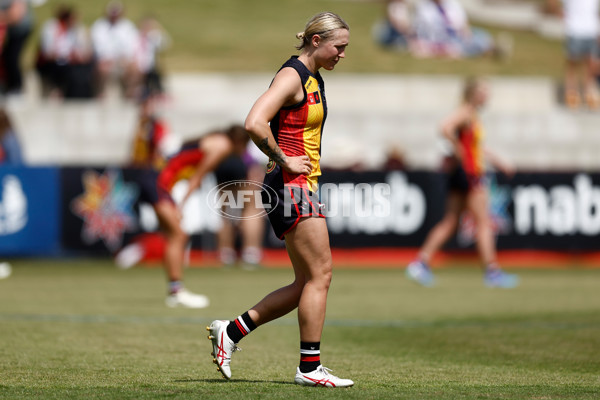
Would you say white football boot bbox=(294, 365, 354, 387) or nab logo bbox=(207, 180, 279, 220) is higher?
nab logo bbox=(207, 180, 279, 220)

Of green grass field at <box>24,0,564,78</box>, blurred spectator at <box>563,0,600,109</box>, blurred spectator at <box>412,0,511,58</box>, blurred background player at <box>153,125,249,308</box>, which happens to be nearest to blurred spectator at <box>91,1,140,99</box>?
green grass field at <box>24,0,564,78</box>

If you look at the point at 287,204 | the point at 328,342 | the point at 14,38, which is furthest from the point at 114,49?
the point at 287,204

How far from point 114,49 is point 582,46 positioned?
9.31m

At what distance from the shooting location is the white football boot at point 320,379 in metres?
6.64

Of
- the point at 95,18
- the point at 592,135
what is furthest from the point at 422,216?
the point at 95,18

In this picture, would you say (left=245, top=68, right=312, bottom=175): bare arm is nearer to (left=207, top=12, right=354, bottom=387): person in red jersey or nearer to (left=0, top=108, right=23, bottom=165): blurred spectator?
(left=207, top=12, right=354, bottom=387): person in red jersey

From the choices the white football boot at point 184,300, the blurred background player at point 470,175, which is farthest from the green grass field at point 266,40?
the white football boot at point 184,300

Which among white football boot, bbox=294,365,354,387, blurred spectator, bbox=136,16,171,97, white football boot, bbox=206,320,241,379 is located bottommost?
white football boot, bbox=294,365,354,387

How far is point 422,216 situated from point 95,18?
1585cm

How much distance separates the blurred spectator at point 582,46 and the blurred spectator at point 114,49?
8.69m

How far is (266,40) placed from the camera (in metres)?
30.7

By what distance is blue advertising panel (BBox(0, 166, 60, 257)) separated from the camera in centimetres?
1730

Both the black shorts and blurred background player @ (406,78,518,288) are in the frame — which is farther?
blurred background player @ (406,78,518,288)

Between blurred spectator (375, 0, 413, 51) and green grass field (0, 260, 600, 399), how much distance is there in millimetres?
10986
